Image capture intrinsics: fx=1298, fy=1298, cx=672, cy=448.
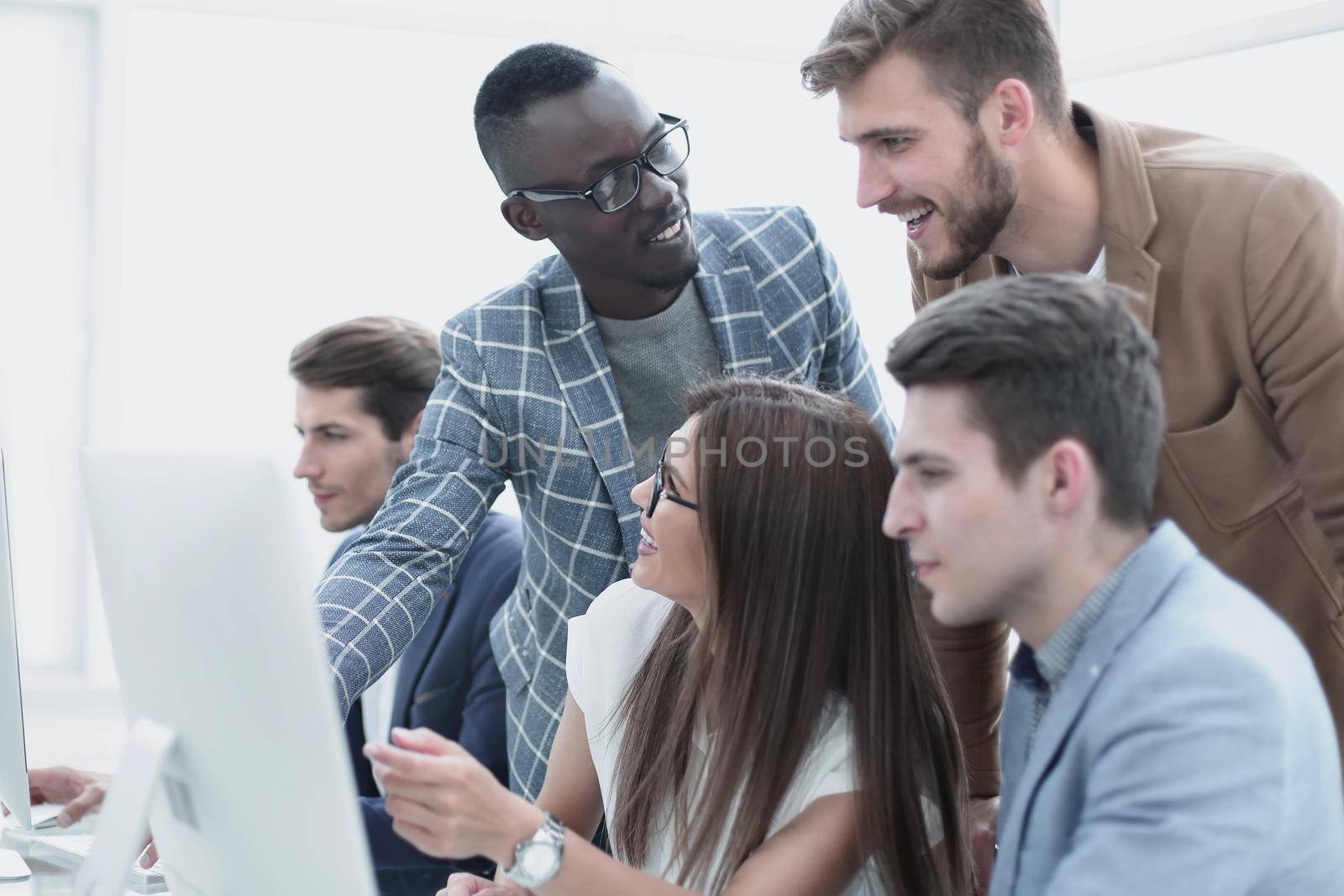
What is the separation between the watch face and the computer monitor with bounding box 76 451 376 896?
0.24m

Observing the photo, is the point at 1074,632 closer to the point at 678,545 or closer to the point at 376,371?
the point at 678,545

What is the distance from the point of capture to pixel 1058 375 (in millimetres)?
1136

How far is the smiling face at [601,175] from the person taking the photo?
1802mm

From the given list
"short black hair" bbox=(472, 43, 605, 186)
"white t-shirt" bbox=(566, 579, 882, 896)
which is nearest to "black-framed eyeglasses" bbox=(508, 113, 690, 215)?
"short black hair" bbox=(472, 43, 605, 186)

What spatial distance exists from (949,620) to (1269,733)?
287mm

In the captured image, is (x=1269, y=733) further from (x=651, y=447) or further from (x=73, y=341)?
(x=73, y=341)

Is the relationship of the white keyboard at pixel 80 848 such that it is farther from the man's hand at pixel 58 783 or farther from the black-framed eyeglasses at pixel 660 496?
the black-framed eyeglasses at pixel 660 496

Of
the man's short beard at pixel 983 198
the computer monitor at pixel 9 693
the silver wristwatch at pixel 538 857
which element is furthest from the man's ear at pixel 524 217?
the silver wristwatch at pixel 538 857

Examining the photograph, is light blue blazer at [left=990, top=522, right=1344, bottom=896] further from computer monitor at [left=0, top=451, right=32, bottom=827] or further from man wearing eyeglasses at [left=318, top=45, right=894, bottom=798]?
computer monitor at [left=0, top=451, right=32, bottom=827]

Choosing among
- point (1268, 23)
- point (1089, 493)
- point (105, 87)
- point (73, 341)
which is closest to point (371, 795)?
point (1089, 493)

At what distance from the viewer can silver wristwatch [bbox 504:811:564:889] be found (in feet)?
3.88

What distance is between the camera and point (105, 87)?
3855mm

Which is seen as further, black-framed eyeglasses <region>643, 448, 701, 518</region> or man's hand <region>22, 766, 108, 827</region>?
man's hand <region>22, 766, 108, 827</region>

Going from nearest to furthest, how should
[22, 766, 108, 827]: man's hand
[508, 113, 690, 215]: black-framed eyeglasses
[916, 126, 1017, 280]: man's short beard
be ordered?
[916, 126, 1017, 280]: man's short beard, [508, 113, 690, 215]: black-framed eyeglasses, [22, 766, 108, 827]: man's hand
